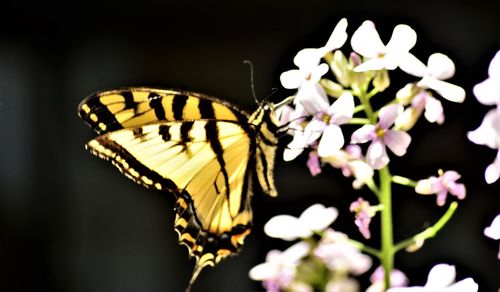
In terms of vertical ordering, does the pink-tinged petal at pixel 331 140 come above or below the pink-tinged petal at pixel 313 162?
above

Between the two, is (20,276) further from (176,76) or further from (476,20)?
(476,20)

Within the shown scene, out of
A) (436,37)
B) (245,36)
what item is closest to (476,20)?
(436,37)

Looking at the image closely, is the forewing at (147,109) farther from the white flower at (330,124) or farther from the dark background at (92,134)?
the dark background at (92,134)

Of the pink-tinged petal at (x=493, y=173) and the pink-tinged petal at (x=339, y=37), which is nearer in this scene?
the pink-tinged petal at (x=493, y=173)

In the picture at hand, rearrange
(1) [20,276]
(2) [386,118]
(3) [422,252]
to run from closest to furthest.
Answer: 1. (2) [386,118]
2. (3) [422,252]
3. (1) [20,276]

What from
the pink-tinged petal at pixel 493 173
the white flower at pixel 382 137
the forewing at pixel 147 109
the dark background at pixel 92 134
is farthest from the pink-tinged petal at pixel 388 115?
the dark background at pixel 92 134

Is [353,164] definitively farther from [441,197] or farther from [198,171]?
[198,171]
